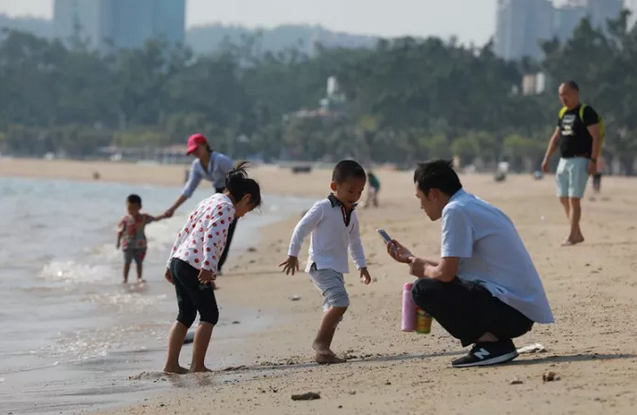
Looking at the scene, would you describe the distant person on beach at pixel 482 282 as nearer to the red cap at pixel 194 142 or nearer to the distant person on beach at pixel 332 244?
the distant person on beach at pixel 332 244

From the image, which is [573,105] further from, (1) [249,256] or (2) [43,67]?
(2) [43,67]

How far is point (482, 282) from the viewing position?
5594 mm

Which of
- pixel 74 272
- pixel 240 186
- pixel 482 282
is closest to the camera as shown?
pixel 482 282

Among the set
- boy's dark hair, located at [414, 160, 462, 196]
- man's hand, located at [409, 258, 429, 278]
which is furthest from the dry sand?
boy's dark hair, located at [414, 160, 462, 196]

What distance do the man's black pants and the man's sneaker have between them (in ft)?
0.16

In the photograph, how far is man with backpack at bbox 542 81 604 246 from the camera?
35.2 feet

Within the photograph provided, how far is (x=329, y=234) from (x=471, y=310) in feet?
4.07

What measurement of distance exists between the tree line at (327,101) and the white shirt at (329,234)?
249ft

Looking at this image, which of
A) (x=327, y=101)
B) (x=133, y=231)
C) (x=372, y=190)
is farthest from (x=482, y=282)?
(x=327, y=101)

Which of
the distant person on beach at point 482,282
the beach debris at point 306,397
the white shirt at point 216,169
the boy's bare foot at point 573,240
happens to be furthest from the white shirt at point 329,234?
the boy's bare foot at point 573,240

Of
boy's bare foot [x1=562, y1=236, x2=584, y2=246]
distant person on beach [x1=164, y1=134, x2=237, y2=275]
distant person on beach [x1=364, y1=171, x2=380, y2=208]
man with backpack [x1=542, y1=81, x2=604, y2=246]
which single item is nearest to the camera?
distant person on beach [x1=164, y1=134, x2=237, y2=275]

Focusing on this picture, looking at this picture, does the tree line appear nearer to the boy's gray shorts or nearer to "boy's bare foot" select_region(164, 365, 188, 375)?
the boy's gray shorts

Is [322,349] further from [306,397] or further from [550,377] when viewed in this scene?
[550,377]

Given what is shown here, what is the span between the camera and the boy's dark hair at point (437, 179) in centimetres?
554
